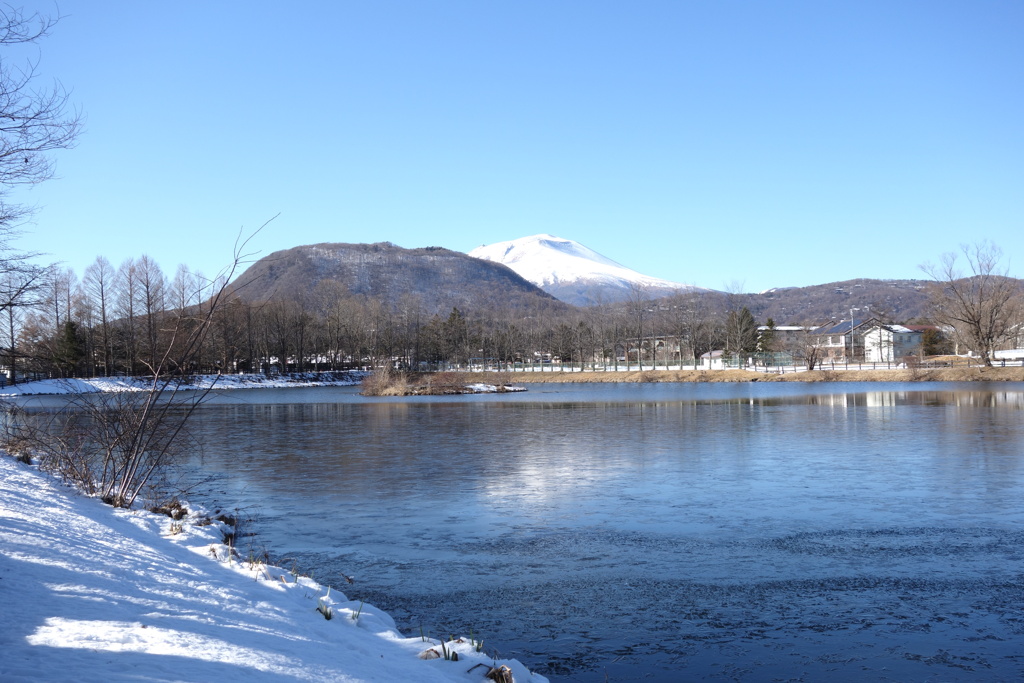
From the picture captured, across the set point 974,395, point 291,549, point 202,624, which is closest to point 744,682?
point 202,624

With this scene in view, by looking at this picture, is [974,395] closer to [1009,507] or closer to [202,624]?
[1009,507]

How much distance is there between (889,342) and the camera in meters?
96.1

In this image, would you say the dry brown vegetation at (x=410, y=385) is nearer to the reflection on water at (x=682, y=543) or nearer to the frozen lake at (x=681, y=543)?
the frozen lake at (x=681, y=543)

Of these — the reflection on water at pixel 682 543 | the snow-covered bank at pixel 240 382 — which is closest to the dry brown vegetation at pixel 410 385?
the snow-covered bank at pixel 240 382

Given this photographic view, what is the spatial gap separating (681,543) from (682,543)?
1cm

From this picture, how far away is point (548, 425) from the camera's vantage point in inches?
1191

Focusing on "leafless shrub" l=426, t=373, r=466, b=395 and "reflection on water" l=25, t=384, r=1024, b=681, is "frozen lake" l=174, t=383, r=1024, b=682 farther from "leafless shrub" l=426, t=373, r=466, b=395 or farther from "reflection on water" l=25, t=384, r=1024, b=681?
"leafless shrub" l=426, t=373, r=466, b=395

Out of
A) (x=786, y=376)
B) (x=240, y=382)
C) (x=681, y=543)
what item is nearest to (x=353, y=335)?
(x=240, y=382)

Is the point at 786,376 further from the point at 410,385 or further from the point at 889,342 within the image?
the point at 889,342

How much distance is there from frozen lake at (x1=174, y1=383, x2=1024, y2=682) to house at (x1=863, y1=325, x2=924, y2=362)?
8120 centimetres

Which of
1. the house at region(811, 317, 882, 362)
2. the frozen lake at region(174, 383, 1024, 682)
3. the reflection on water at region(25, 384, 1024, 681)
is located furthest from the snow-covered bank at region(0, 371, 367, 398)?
the house at region(811, 317, 882, 362)

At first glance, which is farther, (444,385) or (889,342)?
(889,342)

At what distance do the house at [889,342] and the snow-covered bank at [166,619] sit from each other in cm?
9999

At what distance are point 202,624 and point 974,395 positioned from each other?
145 ft
